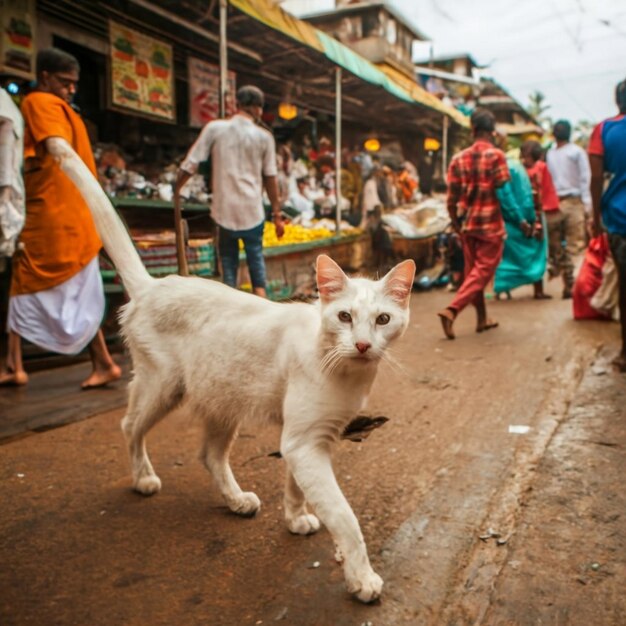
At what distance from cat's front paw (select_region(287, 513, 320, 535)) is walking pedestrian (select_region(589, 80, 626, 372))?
3.13 meters

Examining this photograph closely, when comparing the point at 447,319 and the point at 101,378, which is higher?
the point at 447,319

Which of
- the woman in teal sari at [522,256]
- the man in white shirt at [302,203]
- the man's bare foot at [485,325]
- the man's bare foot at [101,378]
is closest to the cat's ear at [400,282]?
the man's bare foot at [101,378]

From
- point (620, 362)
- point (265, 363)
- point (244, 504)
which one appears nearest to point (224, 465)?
point (244, 504)

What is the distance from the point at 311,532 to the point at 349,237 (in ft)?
26.0

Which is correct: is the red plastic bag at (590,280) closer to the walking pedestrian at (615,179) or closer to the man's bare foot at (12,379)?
the walking pedestrian at (615,179)

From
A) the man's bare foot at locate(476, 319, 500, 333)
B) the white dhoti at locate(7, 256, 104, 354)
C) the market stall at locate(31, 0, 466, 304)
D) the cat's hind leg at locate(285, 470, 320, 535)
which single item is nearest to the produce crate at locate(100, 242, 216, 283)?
the market stall at locate(31, 0, 466, 304)

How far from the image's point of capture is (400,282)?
6.76 ft

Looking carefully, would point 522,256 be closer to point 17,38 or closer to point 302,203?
point 302,203

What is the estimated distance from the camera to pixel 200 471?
2998mm

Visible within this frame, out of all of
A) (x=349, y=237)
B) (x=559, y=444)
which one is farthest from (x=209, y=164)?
(x=349, y=237)

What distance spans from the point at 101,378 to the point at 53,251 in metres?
0.94

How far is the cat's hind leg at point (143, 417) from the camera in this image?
2.54 m

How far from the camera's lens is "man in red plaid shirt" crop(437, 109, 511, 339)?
586cm

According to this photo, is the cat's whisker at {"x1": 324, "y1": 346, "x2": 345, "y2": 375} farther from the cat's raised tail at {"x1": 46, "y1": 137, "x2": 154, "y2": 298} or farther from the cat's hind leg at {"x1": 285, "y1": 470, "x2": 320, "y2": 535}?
the cat's raised tail at {"x1": 46, "y1": 137, "x2": 154, "y2": 298}
